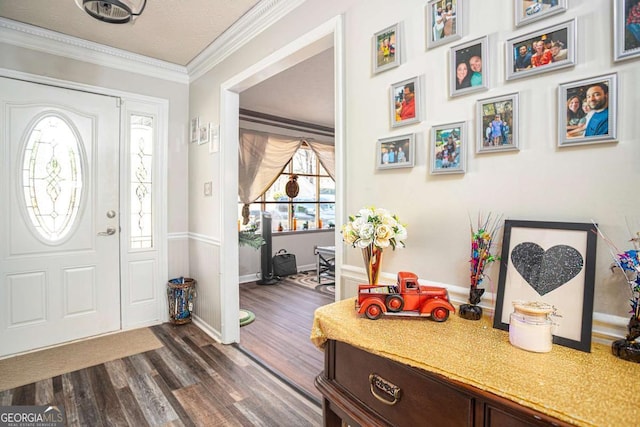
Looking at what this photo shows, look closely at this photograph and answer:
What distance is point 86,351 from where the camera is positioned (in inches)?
112

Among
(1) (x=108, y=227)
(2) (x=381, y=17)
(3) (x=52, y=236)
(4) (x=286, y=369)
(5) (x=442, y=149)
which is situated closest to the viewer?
(5) (x=442, y=149)

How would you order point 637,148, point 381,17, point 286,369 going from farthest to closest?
point 286,369 → point 381,17 → point 637,148

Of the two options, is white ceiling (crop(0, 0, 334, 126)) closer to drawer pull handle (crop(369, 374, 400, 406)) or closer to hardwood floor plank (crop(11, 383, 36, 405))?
drawer pull handle (crop(369, 374, 400, 406))

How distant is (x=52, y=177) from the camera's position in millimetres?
2963

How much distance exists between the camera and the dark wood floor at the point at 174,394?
197 cm

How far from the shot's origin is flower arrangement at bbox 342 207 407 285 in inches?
52.4

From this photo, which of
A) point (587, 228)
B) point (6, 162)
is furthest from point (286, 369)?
point (6, 162)

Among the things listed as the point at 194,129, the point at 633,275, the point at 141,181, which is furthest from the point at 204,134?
the point at 633,275

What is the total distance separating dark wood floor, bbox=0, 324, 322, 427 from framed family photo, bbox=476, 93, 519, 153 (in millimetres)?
1784

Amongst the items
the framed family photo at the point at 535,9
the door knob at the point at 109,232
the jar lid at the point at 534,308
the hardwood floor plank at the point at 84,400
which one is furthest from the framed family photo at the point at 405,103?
the door knob at the point at 109,232

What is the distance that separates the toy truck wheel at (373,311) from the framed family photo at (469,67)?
914 millimetres

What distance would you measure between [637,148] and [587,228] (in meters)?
0.26

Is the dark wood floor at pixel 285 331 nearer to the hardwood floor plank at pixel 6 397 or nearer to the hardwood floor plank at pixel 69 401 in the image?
the hardwood floor plank at pixel 69 401

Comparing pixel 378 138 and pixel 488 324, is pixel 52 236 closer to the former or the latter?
pixel 378 138
